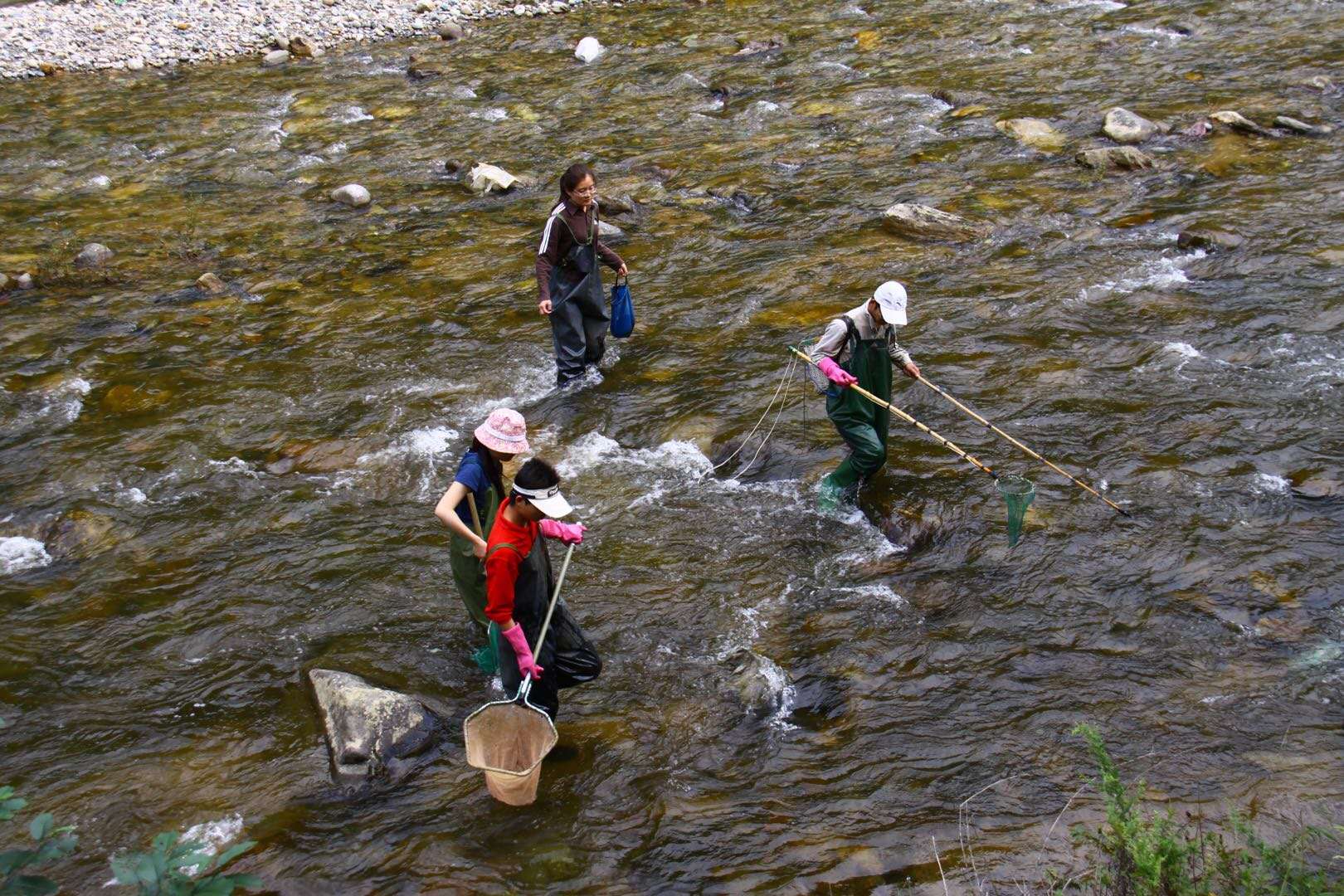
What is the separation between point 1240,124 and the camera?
1291cm

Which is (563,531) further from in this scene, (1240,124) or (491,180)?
(1240,124)

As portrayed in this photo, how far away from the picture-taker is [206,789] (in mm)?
5668

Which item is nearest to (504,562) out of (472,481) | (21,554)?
(472,481)

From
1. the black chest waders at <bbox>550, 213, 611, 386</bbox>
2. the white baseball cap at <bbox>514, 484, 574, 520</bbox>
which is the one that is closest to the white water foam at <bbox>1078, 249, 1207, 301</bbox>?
the black chest waders at <bbox>550, 213, 611, 386</bbox>

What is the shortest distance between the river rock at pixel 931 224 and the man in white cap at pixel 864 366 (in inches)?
184

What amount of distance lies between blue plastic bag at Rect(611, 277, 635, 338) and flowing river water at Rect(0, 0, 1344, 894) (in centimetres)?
55

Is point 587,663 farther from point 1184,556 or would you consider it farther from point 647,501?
point 1184,556

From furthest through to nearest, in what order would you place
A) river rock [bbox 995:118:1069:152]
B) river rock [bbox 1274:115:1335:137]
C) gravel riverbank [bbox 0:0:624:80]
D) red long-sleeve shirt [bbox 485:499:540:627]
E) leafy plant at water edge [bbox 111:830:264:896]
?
gravel riverbank [bbox 0:0:624:80] → river rock [bbox 995:118:1069:152] → river rock [bbox 1274:115:1335:137] → red long-sleeve shirt [bbox 485:499:540:627] → leafy plant at water edge [bbox 111:830:264:896]

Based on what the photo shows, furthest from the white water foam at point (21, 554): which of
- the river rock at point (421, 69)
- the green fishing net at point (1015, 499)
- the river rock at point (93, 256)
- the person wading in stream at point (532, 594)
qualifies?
the river rock at point (421, 69)

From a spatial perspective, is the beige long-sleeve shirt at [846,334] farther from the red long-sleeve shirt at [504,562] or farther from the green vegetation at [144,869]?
the green vegetation at [144,869]

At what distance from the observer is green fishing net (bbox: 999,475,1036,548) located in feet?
22.0

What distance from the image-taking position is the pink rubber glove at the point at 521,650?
5.22 m

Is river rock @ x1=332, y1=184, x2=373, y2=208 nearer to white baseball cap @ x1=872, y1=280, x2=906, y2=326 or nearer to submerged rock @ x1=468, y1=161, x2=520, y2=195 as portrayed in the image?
submerged rock @ x1=468, y1=161, x2=520, y2=195

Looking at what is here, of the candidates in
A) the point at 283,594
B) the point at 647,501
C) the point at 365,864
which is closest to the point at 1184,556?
the point at 647,501
